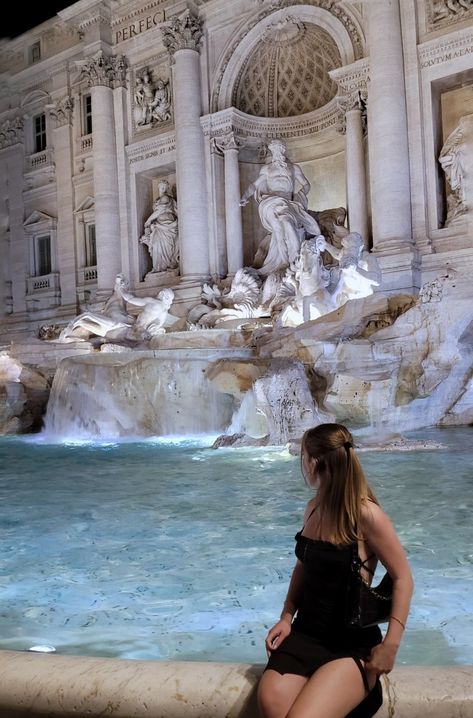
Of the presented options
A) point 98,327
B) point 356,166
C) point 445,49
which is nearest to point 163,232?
point 98,327

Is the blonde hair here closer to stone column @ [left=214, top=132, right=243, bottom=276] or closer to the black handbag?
the black handbag

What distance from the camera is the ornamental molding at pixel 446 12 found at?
13.0 m

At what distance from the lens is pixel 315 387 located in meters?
8.67

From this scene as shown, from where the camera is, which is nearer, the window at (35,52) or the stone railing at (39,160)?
the stone railing at (39,160)

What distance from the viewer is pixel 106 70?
18234 mm

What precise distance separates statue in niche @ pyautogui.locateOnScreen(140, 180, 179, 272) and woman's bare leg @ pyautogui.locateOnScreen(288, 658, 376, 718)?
53.5 ft

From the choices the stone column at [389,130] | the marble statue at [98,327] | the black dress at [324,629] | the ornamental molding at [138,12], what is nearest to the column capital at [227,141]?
the stone column at [389,130]

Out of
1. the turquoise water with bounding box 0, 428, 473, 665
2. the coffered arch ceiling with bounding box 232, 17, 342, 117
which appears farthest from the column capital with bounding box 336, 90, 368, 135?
the turquoise water with bounding box 0, 428, 473, 665

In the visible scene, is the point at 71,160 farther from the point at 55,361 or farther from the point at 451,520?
the point at 451,520

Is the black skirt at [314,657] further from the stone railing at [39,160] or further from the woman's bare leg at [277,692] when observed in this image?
the stone railing at [39,160]

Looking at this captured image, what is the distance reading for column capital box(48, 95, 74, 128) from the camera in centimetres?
2008

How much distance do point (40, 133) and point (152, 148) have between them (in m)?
5.86

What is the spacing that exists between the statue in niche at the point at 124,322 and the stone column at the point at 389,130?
15.4 feet

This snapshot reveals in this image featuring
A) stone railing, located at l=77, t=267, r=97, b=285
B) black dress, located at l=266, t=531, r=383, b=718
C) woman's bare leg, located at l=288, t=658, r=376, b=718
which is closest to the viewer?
woman's bare leg, located at l=288, t=658, r=376, b=718
